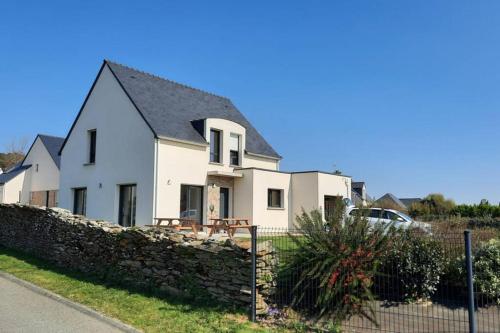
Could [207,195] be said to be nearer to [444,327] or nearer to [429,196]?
[444,327]

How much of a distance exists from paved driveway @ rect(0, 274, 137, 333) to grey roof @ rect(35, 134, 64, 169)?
86.4 ft

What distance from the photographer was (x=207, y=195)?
21156 millimetres

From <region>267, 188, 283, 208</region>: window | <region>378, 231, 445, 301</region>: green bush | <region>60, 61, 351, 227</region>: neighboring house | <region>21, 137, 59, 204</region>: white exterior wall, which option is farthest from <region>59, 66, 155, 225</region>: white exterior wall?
<region>378, 231, 445, 301</region>: green bush

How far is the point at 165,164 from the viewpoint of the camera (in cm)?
1930

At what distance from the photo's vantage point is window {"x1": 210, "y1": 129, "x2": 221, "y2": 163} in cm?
2220

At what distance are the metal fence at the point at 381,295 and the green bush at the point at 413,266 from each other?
18 millimetres

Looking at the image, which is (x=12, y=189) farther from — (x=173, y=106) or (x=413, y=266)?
(x=413, y=266)

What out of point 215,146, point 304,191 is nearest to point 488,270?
point 215,146

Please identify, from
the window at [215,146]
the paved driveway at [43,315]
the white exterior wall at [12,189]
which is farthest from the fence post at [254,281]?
the white exterior wall at [12,189]

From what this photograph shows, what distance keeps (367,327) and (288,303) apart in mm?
1427

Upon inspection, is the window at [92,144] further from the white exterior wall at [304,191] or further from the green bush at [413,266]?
the green bush at [413,266]

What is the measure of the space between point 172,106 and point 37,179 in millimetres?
18358

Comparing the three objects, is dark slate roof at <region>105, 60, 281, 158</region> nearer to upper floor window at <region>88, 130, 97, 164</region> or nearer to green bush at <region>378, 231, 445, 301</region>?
upper floor window at <region>88, 130, 97, 164</region>

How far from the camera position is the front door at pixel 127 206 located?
66.3 ft
